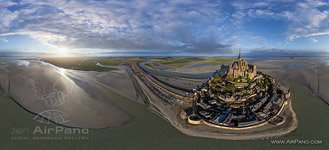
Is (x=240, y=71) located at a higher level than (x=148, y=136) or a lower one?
higher

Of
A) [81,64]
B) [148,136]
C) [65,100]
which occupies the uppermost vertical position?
[81,64]

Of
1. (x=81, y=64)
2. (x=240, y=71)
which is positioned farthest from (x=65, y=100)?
(x=81, y=64)

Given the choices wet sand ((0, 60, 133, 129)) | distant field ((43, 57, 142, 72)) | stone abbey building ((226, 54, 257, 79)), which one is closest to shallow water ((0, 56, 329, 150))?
wet sand ((0, 60, 133, 129))

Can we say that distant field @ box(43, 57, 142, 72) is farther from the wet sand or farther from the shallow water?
the shallow water

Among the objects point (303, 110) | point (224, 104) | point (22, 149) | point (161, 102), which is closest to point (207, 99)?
point (224, 104)

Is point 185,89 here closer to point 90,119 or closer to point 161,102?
point 161,102

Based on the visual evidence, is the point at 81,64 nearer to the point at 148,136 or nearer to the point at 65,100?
the point at 65,100

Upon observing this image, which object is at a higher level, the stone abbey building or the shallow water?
the stone abbey building

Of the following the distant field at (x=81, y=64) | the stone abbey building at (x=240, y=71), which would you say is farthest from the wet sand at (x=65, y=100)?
the distant field at (x=81, y=64)

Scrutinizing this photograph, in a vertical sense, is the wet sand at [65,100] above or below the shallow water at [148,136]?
above

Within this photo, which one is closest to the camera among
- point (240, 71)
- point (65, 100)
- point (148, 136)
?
point (148, 136)

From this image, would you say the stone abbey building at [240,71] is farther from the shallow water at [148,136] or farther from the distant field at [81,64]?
the distant field at [81,64]
